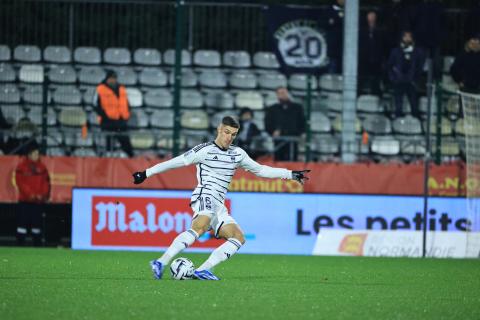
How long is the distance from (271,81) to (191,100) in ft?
5.63

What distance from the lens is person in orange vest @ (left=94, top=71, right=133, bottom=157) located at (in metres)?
20.8

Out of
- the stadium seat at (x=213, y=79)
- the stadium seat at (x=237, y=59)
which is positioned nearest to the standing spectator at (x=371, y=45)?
the stadium seat at (x=237, y=59)

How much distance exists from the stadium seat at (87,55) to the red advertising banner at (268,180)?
391 cm

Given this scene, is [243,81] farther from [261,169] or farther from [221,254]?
[221,254]

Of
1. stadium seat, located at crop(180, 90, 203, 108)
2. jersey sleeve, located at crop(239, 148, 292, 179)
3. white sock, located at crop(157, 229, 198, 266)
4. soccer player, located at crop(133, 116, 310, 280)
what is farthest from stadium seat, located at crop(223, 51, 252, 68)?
white sock, located at crop(157, 229, 198, 266)

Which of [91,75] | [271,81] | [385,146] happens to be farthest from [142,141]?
[385,146]

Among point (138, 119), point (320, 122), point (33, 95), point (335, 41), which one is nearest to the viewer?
point (33, 95)

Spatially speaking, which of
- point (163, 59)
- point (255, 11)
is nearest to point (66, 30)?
point (163, 59)

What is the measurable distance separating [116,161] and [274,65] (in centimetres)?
529

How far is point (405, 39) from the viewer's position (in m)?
22.3

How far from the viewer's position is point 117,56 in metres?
24.1

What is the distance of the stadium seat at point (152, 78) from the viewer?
75.3 ft

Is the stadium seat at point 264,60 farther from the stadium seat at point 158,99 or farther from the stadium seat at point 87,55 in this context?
the stadium seat at point 87,55

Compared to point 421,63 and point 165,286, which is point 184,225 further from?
point 165,286
